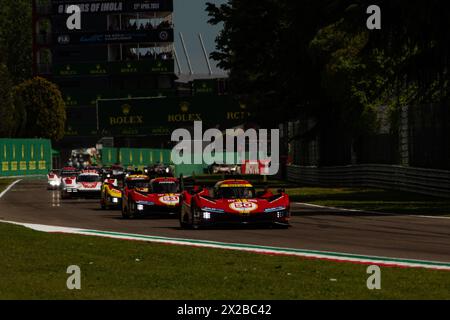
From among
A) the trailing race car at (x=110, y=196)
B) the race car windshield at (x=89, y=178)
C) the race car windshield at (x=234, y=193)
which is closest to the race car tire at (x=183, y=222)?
the race car windshield at (x=234, y=193)

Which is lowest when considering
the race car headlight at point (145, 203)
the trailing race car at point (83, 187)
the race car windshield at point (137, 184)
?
the trailing race car at point (83, 187)

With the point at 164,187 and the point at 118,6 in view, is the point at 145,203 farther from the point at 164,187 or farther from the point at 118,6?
the point at 118,6

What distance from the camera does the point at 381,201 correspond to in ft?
127

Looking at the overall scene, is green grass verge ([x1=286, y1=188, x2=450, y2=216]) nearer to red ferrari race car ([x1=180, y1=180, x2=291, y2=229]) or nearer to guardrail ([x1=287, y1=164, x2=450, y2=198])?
guardrail ([x1=287, y1=164, x2=450, y2=198])

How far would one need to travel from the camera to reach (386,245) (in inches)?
802

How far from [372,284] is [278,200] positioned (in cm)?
1209

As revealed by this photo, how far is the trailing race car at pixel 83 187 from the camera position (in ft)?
157

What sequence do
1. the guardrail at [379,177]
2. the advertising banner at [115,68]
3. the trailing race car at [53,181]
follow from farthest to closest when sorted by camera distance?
1. the advertising banner at [115,68]
2. the trailing race car at [53,181]
3. the guardrail at [379,177]

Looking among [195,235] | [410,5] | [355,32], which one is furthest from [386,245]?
[355,32]

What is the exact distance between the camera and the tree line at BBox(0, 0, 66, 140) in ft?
350

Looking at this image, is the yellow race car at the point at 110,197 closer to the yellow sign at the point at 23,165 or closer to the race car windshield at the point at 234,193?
the race car windshield at the point at 234,193

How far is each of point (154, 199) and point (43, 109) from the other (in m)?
101
